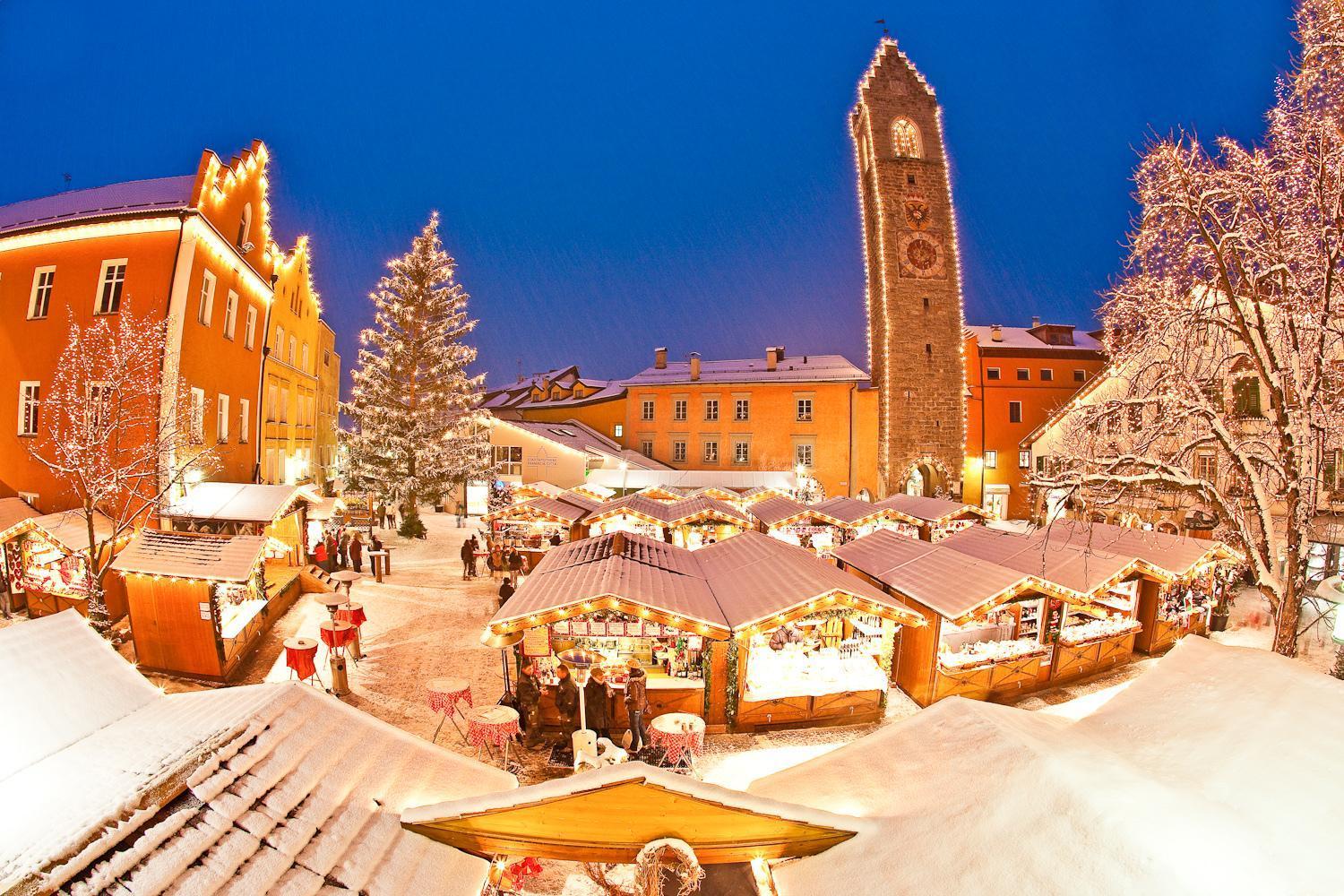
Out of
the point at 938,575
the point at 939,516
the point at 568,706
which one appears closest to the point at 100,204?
the point at 568,706

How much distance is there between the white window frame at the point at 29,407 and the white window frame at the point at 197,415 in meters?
3.39

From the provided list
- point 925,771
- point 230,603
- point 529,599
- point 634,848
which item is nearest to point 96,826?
point 634,848

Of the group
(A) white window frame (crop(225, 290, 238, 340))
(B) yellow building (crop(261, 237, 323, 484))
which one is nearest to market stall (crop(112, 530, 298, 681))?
(A) white window frame (crop(225, 290, 238, 340))

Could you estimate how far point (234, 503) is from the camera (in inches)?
683

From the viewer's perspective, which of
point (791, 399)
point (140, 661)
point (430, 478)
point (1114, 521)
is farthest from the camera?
point (791, 399)

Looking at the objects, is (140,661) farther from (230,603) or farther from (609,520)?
(609,520)

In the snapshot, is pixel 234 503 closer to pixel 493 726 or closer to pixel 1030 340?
pixel 493 726

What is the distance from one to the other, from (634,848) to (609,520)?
1861cm

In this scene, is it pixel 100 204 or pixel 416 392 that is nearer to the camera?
pixel 100 204

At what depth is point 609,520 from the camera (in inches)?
868

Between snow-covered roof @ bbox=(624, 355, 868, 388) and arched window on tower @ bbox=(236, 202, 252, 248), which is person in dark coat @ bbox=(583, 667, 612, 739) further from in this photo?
snow-covered roof @ bbox=(624, 355, 868, 388)

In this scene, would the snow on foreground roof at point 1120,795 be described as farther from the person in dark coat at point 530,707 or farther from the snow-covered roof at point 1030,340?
the snow-covered roof at point 1030,340

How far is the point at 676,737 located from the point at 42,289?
20161 mm

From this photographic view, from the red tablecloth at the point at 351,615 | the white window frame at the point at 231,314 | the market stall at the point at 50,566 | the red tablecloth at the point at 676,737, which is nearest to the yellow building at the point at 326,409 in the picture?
the white window frame at the point at 231,314
